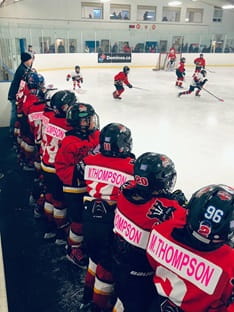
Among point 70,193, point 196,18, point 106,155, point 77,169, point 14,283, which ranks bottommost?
point 14,283

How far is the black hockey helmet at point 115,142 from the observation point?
1700 mm

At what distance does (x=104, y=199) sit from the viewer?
167 centimetres

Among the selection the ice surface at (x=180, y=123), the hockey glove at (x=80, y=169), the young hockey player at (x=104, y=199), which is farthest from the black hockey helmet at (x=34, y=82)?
the young hockey player at (x=104, y=199)

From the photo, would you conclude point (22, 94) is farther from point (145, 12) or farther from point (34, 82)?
point (145, 12)

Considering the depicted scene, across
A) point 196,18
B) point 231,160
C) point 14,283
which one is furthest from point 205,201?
point 196,18

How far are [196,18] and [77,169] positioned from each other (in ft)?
69.1

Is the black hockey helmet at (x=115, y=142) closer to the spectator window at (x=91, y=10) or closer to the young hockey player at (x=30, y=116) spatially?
the young hockey player at (x=30, y=116)

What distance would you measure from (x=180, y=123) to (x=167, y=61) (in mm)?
9883

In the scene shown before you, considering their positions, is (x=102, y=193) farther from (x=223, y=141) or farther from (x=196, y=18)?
(x=196, y=18)

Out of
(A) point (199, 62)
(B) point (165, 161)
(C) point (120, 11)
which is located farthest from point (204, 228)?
(C) point (120, 11)

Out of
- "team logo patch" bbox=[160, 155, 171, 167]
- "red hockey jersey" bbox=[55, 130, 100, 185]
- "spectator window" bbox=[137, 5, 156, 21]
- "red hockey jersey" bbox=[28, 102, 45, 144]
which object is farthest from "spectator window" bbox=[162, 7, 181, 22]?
"team logo patch" bbox=[160, 155, 171, 167]

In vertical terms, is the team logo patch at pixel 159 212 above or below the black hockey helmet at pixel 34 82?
below

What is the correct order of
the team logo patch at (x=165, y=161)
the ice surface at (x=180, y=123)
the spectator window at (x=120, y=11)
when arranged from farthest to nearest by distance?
the spectator window at (x=120, y=11), the ice surface at (x=180, y=123), the team logo patch at (x=165, y=161)

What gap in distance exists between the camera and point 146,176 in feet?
4.52
